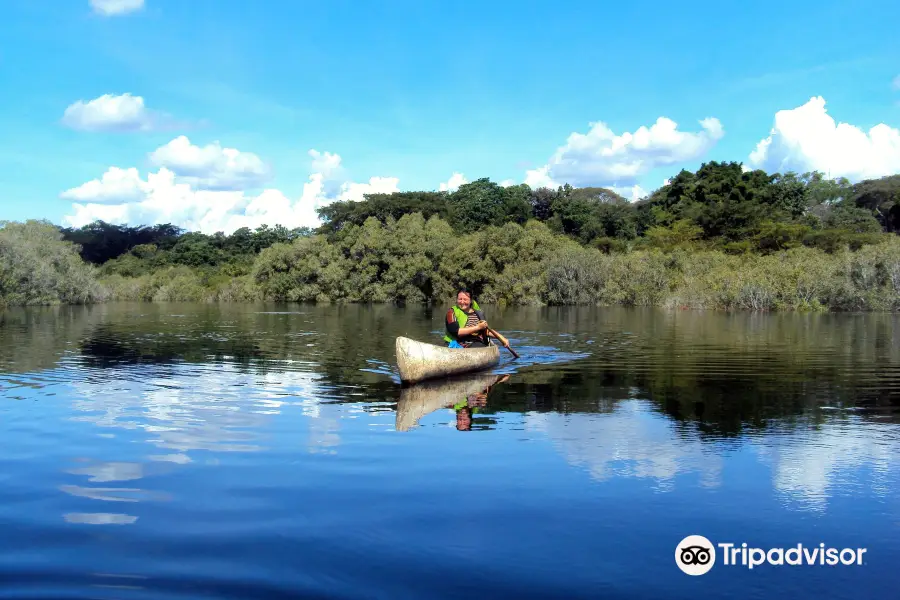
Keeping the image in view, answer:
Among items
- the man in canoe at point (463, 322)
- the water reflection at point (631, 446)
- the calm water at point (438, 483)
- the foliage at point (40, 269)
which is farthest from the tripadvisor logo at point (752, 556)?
the foliage at point (40, 269)

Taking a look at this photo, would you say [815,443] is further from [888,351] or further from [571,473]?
[888,351]

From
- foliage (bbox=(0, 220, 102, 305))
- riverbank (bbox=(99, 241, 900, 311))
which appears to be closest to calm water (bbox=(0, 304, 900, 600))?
riverbank (bbox=(99, 241, 900, 311))

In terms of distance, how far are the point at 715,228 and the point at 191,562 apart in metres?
68.7

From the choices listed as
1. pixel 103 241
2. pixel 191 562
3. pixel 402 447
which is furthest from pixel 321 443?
pixel 103 241

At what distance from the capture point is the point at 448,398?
12.5 meters

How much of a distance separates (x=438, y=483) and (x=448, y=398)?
540cm

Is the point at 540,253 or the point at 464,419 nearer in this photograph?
the point at 464,419

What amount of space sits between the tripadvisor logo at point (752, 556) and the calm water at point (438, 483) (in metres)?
0.08

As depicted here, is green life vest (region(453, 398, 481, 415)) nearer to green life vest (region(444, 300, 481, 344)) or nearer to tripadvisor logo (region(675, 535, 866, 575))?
green life vest (region(444, 300, 481, 344))

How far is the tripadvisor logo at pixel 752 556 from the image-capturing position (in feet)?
17.2

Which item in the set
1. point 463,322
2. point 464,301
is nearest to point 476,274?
point 463,322

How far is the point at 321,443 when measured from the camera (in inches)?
348

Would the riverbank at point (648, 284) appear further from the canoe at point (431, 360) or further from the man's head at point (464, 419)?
the man's head at point (464, 419)

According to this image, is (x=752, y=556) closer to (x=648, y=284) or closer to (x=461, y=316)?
(x=461, y=316)
